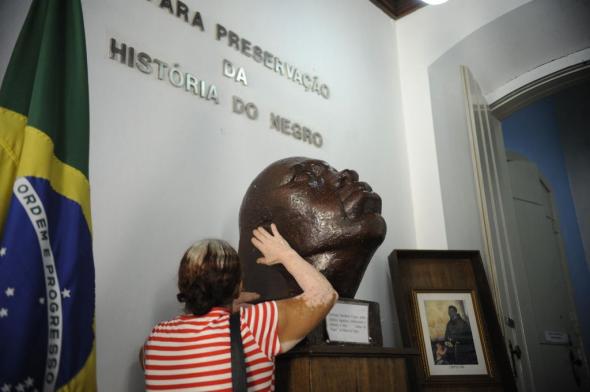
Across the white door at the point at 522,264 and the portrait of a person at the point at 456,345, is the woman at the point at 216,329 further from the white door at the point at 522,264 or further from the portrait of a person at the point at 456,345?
the white door at the point at 522,264

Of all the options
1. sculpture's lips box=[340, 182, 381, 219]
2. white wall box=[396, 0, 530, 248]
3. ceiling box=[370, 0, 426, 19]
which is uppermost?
ceiling box=[370, 0, 426, 19]

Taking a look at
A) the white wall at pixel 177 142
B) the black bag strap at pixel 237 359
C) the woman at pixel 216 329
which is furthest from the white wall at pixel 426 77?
the black bag strap at pixel 237 359

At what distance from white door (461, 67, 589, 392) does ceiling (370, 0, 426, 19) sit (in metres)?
0.91

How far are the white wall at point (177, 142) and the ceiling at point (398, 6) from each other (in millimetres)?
789

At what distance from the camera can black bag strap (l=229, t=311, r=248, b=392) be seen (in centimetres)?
113

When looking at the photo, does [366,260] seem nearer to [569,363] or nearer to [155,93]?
[155,93]

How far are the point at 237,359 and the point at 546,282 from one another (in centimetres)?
358

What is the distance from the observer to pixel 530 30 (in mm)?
3273

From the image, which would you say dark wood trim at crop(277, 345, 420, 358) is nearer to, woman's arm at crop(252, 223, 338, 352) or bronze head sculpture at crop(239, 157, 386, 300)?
woman's arm at crop(252, 223, 338, 352)

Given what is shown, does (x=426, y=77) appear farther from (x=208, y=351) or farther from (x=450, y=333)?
(x=208, y=351)

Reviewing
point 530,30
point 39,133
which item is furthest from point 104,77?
point 530,30

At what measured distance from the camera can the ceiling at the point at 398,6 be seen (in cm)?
365

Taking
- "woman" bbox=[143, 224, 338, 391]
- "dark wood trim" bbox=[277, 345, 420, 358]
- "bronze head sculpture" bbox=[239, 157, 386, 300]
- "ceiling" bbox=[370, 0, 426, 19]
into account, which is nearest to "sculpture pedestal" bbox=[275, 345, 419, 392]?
"dark wood trim" bbox=[277, 345, 420, 358]

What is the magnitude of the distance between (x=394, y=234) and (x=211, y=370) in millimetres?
2069
